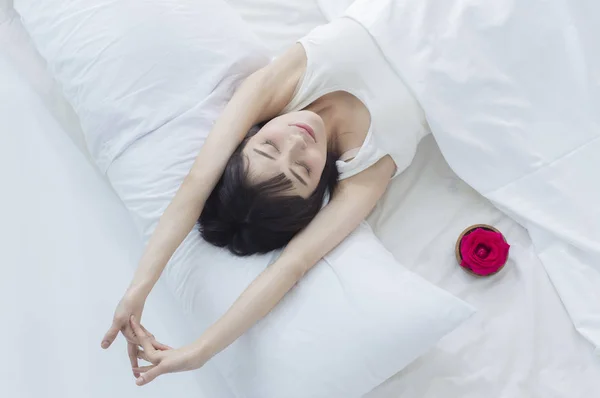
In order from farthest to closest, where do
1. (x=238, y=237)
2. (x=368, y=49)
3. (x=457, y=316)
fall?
1. (x=368, y=49)
2. (x=238, y=237)
3. (x=457, y=316)

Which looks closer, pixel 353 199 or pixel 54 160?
pixel 353 199

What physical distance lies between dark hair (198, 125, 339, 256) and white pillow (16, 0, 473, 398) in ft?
0.11

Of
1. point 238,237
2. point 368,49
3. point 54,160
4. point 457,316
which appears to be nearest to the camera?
point 457,316

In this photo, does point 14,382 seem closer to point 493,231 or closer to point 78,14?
point 78,14

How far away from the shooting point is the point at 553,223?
120 centimetres

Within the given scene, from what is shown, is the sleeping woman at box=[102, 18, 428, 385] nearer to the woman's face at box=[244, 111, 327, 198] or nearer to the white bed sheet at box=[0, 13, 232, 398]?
the woman's face at box=[244, 111, 327, 198]

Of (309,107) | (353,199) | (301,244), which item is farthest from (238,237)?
(309,107)

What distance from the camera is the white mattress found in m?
1.14

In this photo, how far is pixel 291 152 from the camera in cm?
110

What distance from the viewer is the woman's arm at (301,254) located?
103cm

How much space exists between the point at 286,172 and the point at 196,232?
24cm

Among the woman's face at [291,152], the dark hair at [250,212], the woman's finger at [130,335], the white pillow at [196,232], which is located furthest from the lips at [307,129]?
the woman's finger at [130,335]

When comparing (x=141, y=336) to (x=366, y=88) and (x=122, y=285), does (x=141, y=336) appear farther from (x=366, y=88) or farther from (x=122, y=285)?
(x=366, y=88)

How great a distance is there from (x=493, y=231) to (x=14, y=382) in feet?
3.46
